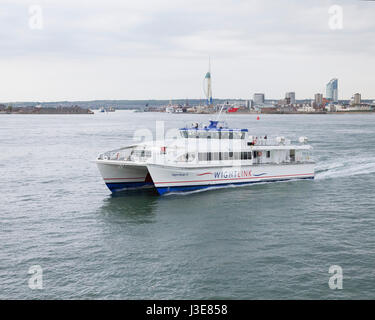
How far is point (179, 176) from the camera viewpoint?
25.2m

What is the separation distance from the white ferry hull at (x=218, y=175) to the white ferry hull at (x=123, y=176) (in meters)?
2.58

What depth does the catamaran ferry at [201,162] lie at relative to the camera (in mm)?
24828

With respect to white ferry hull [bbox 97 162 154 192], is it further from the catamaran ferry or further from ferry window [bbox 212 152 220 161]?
ferry window [bbox 212 152 220 161]

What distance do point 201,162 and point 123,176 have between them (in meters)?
5.12

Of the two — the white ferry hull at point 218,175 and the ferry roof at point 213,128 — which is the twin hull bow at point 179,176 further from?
the ferry roof at point 213,128

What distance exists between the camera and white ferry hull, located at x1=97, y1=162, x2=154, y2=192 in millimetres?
25906

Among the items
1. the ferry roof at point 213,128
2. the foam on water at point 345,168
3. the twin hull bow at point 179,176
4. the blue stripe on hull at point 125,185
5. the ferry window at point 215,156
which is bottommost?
the foam on water at point 345,168

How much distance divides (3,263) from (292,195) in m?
16.9

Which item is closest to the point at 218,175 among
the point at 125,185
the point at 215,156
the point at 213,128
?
the point at 215,156

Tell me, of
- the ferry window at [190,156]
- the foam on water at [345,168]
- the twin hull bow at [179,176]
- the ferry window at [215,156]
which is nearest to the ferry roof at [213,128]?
the ferry window at [215,156]

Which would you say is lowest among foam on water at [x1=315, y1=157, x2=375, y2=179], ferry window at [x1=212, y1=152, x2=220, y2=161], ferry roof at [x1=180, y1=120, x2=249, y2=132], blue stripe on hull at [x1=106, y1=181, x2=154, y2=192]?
foam on water at [x1=315, y1=157, x2=375, y2=179]

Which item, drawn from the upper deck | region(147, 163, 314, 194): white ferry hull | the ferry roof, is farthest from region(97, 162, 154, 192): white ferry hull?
the ferry roof
